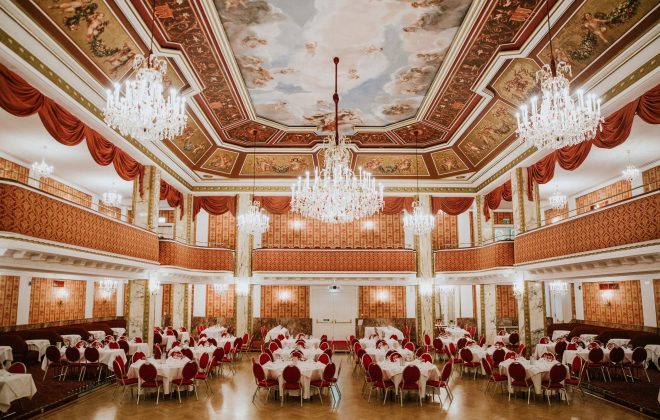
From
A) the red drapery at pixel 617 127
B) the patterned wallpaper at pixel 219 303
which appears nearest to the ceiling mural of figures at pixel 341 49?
the red drapery at pixel 617 127

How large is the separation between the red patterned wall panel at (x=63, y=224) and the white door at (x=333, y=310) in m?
9.34

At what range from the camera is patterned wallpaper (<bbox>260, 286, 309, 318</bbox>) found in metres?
21.4

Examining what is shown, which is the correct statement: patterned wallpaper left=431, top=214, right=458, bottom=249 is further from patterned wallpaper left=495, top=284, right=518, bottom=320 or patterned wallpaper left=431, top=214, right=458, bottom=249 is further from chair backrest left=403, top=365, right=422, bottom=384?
chair backrest left=403, top=365, right=422, bottom=384

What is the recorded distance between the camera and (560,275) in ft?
41.1

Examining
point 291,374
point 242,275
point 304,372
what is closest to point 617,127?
point 304,372

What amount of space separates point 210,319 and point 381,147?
10.9m

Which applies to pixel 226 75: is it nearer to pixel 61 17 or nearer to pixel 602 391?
pixel 61 17

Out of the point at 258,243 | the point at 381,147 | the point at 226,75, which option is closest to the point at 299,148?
the point at 381,147

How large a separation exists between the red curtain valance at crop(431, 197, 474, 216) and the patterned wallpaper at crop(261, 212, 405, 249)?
119 inches

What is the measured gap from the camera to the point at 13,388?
802 centimetres

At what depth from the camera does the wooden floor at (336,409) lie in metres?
8.84

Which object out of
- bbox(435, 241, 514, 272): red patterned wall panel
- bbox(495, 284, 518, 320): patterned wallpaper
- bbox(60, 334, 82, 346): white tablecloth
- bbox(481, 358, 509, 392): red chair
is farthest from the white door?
bbox(481, 358, 509, 392): red chair

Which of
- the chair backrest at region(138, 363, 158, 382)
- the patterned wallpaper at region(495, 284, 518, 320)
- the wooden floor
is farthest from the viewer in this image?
the patterned wallpaper at region(495, 284, 518, 320)

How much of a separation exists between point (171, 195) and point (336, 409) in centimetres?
1068
